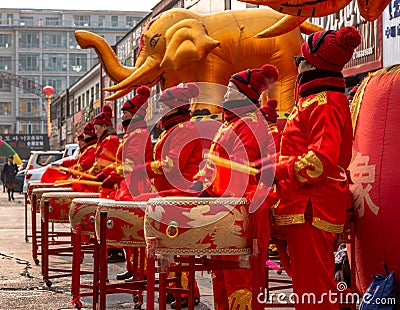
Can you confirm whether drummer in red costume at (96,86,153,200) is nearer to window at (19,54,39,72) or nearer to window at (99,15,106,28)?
window at (19,54,39,72)

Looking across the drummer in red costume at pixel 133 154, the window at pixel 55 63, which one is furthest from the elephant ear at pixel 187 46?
the window at pixel 55 63

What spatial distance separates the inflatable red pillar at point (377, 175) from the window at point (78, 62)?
7861cm

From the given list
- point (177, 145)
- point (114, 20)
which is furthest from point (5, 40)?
point (177, 145)

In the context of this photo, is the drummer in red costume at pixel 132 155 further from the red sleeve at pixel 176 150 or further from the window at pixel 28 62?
the window at pixel 28 62

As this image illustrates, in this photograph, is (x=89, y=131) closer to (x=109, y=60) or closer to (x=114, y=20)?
(x=109, y=60)

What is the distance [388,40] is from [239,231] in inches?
277

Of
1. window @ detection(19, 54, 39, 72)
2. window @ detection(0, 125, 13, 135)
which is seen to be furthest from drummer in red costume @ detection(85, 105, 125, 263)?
window @ detection(19, 54, 39, 72)

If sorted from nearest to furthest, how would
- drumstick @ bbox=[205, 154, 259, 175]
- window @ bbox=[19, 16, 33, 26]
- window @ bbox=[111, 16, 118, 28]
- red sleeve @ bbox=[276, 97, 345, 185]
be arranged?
1. red sleeve @ bbox=[276, 97, 345, 185]
2. drumstick @ bbox=[205, 154, 259, 175]
3. window @ bbox=[111, 16, 118, 28]
4. window @ bbox=[19, 16, 33, 26]

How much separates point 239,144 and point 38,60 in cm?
7970

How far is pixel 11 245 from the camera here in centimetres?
1238

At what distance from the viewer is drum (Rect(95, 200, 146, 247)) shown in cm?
568

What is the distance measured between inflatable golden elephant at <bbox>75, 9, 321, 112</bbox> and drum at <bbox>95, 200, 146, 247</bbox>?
12.9 feet

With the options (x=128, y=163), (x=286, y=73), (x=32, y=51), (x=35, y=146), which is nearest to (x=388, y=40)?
(x=286, y=73)

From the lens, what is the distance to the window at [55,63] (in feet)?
270
